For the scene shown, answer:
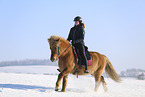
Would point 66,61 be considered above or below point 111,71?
above

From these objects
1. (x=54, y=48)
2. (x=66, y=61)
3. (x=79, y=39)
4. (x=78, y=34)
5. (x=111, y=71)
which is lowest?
(x=111, y=71)

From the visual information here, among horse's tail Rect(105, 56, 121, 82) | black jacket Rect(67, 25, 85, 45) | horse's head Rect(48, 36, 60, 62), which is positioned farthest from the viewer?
horse's tail Rect(105, 56, 121, 82)

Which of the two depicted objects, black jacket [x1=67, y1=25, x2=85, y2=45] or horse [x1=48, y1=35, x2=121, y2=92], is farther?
black jacket [x1=67, y1=25, x2=85, y2=45]

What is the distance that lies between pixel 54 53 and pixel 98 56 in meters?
2.89

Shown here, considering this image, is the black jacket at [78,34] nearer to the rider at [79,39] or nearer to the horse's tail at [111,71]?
the rider at [79,39]

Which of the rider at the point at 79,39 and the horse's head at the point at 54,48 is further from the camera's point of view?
the rider at the point at 79,39

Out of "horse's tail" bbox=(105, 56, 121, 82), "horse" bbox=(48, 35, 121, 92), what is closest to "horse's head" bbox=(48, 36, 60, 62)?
"horse" bbox=(48, 35, 121, 92)

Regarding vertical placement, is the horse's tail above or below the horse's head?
below

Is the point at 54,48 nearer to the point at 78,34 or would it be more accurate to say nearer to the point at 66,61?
the point at 66,61

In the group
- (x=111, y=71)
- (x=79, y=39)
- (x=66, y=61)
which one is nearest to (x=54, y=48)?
(x=66, y=61)

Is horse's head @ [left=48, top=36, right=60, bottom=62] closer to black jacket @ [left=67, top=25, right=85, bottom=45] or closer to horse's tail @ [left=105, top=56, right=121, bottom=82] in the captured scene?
black jacket @ [left=67, top=25, right=85, bottom=45]

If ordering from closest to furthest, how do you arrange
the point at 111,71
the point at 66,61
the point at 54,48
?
1. the point at 54,48
2. the point at 66,61
3. the point at 111,71

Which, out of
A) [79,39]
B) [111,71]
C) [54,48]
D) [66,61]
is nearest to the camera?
[54,48]

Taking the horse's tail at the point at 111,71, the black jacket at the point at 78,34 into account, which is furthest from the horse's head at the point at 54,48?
the horse's tail at the point at 111,71
